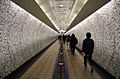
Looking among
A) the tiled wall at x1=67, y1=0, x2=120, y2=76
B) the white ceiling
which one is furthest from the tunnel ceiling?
the tiled wall at x1=67, y1=0, x2=120, y2=76

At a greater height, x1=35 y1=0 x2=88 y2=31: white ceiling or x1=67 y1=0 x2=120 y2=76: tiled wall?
x1=35 y1=0 x2=88 y2=31: white ceiling

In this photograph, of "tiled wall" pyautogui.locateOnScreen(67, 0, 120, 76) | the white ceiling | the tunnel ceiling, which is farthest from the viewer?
the white ceiling

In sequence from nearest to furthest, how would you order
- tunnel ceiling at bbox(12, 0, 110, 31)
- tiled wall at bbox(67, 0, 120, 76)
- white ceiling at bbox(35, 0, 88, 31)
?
tiled wall at bbox(67, 0, 120, 76), tunnel ceiling at bbox(12, 0, 110, 31), white ceiling at bbox(35, 0, 88, 31)

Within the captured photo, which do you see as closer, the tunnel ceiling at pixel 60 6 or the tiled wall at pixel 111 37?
the tiled wall at pixel 111 37

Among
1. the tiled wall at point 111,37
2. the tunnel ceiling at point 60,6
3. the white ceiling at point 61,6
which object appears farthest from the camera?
the white ceiling at point 61,6

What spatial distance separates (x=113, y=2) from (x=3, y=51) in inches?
181

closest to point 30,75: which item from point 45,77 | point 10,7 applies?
point 45,77

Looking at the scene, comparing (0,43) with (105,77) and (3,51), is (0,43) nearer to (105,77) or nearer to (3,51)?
(3,51)

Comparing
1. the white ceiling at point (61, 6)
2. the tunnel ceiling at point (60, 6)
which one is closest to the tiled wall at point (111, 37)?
the tunnel ceiling at point (60, 6)

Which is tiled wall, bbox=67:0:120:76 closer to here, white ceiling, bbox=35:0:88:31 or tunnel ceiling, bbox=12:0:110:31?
tunnel ceiling, bbox=12:0:110:31

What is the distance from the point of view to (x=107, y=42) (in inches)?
283

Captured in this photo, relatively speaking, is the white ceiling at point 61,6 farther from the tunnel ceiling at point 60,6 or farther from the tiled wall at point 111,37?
the tiled wall at point 111,37

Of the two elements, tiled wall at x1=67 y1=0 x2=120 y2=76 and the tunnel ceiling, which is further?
the tunnel ceiling

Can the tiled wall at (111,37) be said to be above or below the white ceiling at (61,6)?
below
